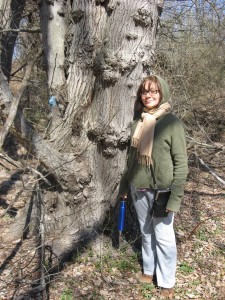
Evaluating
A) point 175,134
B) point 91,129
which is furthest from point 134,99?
point 175,134

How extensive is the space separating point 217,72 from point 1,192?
17.3 ft

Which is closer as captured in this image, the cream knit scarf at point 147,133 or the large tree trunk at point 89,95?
the cream knit scarf at point 147,133

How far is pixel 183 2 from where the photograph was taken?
6379 millimetres

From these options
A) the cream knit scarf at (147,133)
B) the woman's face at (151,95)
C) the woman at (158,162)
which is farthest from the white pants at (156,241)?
the woman's face at (151,95)

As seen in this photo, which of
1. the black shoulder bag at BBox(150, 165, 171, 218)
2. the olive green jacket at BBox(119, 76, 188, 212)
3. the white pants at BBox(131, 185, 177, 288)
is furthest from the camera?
the white pants at BBox(131, 185, 177, 288)

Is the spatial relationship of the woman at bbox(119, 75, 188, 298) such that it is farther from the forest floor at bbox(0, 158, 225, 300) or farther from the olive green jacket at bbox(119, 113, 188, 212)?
the forest floor at bbox(0, 158, 225, 300)

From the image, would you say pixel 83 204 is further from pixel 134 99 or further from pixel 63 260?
pixel 134 99

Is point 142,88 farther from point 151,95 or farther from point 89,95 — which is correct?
point 89,95

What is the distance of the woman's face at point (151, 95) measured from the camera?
259 centimetres

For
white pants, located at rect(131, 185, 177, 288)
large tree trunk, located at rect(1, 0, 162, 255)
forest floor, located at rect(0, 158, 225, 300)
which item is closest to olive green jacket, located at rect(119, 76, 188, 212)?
white pants, located at rect(131, 185, 177, 288)

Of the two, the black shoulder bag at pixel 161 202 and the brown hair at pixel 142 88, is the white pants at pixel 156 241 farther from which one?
the brown hair at pixel 142 88

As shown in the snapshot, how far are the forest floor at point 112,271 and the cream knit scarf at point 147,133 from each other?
1.15 meters

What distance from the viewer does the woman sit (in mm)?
2535

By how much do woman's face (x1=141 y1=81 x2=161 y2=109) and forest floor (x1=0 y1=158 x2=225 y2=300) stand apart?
1463 mm
